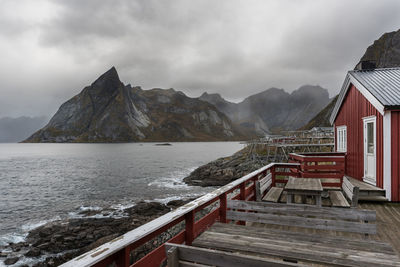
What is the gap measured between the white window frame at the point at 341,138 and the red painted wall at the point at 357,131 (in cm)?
48

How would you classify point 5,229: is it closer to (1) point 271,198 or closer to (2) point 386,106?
(1) point 271,198

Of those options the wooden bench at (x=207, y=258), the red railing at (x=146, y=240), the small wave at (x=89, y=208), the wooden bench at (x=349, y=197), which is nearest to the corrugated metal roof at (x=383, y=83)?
the wooden bench at (x=349, y=197)

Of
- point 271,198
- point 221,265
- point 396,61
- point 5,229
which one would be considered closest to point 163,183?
point 5,229

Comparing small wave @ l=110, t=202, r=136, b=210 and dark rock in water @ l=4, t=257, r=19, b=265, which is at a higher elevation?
small wave @ l=110, t=202, r=136, b=210

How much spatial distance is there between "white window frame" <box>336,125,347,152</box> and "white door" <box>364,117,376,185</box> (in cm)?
305

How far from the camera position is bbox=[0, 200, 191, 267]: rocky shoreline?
41.3 feet

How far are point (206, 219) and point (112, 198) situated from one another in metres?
23.5

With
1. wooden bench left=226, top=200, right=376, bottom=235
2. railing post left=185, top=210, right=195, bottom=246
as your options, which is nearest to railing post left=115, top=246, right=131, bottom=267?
railing post left=185, top=210, right=195, bottom=246

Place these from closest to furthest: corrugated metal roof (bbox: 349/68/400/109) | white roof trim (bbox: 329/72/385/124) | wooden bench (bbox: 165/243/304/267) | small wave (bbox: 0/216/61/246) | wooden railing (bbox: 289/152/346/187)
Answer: wooden bench (bbox: 165/243/304/267) < corrugated metal roof (bbox: 349/68/400/109) < white roof trim (bbox: 329/72/385/124) < wooden railing (bbox: 289/152/346/187) < small wave (bbox: 0/216/61/246)

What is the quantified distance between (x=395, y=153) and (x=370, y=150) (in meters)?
1.74

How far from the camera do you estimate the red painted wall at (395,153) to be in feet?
29.0

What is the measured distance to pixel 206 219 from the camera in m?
4.58

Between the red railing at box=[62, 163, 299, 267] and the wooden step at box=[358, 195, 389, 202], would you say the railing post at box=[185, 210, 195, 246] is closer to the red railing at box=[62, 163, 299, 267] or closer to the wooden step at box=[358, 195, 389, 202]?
the red railing at box=[62, 163, 299, 267]

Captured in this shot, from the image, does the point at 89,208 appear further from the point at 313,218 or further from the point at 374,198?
the point at 313,218
